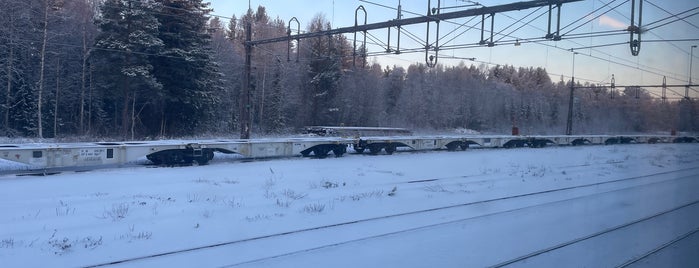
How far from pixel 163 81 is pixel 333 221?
33490 mm

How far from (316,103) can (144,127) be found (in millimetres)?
23121

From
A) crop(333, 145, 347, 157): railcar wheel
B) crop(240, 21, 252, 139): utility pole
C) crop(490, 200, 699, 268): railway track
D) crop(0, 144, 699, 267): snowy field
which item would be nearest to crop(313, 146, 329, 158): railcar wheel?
crop(333, 145, 347, 157): railcar wheel

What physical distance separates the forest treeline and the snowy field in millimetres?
11077

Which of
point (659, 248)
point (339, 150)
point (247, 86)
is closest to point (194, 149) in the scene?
point (247, 86)

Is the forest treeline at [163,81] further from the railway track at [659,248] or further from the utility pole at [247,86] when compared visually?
the railway track at [659,248]

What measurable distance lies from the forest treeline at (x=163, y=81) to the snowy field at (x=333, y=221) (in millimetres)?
11077

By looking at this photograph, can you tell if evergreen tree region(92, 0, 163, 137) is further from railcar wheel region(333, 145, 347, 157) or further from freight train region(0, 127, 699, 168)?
railcar wheel region(333, 145, 347, 157)

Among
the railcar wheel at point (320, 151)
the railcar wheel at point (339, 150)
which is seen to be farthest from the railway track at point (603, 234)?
the railcar wheel at point (339, 150)

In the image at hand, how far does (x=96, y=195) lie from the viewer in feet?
43.2

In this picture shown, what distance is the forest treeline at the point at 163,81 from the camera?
3738cm

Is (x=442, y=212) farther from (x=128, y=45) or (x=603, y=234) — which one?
(x=128, y=45)

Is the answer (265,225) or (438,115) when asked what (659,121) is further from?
(438,115)

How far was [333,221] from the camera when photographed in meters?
10.8

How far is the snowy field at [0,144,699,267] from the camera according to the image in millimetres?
7922
